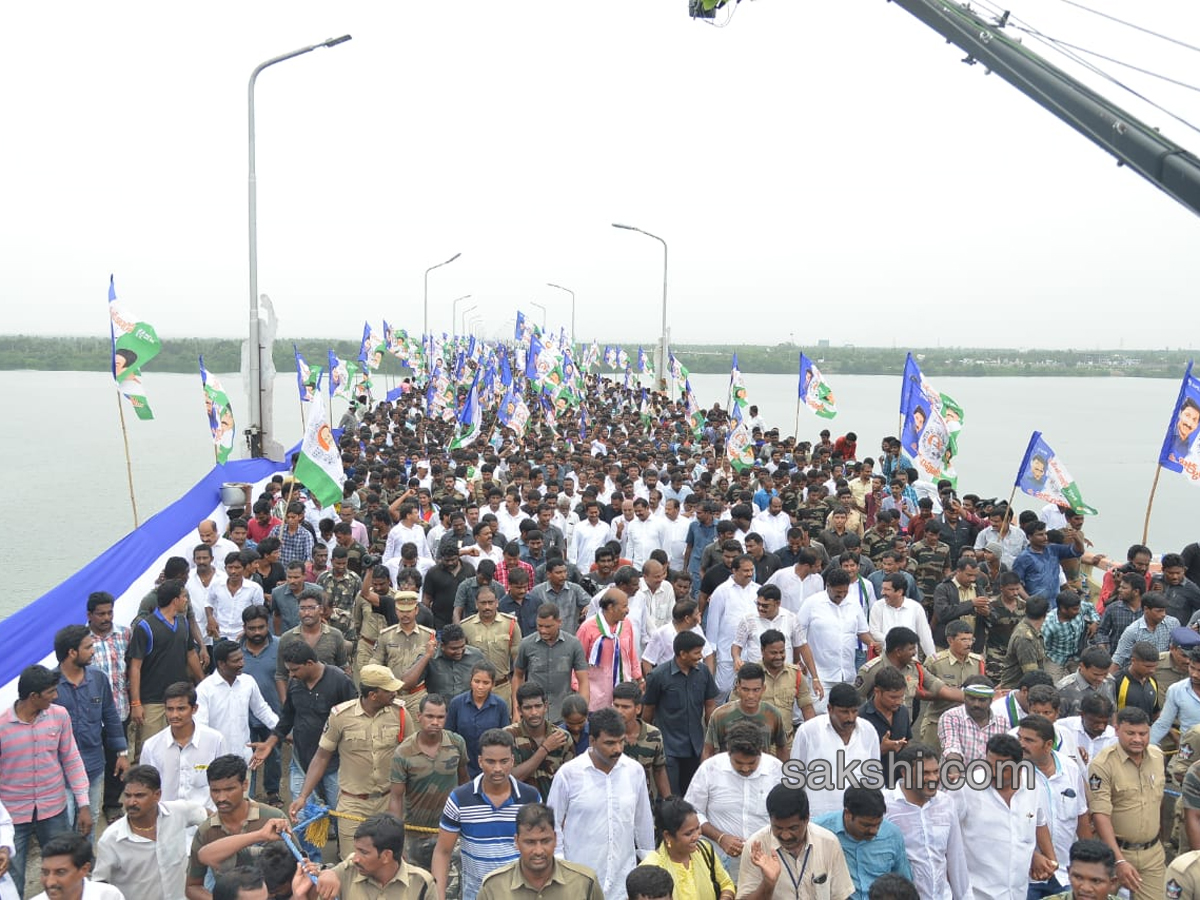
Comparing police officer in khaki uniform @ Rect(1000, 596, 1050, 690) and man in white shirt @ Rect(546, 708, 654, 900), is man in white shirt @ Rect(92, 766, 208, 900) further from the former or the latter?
police officer in khaki uniform @ Rect(1000, 596, 1050, 690)

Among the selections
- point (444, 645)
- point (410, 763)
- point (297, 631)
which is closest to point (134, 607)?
point (297, 631)

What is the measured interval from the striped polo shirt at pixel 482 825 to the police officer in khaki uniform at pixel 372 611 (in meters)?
3.21

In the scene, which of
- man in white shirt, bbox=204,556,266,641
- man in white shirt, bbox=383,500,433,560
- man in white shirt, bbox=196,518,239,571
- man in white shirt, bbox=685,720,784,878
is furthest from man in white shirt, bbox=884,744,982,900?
man in white shirt, bbox=196,518,239,571

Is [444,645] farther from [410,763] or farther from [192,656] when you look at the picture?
[192,656]

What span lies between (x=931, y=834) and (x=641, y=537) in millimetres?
6362

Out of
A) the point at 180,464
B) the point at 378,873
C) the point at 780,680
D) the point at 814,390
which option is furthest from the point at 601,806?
the point at 180,464

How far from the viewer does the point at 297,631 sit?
22.5ft

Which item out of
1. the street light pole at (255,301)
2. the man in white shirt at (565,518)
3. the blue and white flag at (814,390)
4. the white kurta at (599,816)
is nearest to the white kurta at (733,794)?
the white kurta at (599,816)

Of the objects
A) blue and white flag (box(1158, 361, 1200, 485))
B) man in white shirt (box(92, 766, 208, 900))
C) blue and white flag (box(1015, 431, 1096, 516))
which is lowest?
man in white shirt (box(92, 766, 208, 900))

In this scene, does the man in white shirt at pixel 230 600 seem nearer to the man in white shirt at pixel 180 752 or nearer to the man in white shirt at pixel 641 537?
the man in white shirt at pixel 180 752

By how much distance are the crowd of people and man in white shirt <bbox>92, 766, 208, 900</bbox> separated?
0.01m

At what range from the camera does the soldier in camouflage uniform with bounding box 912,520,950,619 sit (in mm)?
9531

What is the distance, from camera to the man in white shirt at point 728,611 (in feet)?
24.9

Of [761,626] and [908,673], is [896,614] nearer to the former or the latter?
[908,673]
